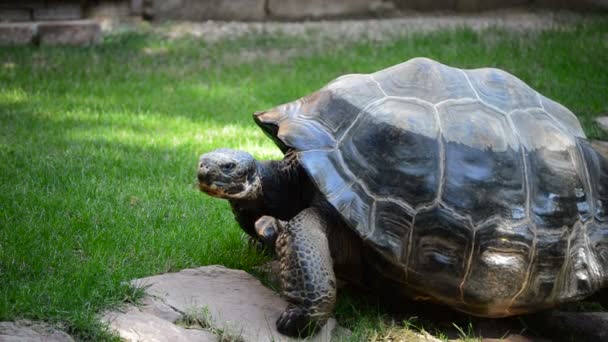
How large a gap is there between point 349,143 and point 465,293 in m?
0.86

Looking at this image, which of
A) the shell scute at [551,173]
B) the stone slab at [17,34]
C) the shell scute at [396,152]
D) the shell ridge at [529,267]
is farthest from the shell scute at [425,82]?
the stone slab at [17,34]

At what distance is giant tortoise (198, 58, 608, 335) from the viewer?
3.55 metres

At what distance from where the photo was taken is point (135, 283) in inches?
141

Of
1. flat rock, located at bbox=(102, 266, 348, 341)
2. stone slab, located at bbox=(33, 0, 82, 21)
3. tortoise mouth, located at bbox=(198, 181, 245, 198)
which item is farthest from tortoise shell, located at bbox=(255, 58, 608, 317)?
stone slab, located at bbox=(33, 0, 82, 21)

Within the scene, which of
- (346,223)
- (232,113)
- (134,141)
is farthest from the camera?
(232,113)

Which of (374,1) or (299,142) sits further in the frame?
(374,1)

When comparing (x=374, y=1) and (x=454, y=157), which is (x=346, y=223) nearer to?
(x=454, y=157)

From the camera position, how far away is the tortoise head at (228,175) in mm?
3646

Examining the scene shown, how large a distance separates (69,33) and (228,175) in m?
6.32

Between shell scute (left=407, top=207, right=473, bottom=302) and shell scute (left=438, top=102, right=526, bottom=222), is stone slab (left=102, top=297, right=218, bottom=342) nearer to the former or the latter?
shell scute (left=407, top=207, right=473, bottom=302)

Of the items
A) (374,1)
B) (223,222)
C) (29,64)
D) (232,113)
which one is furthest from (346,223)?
(374,1)

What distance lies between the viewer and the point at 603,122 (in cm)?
664

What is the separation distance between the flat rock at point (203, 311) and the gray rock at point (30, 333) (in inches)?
8.9

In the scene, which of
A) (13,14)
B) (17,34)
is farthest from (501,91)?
(13,14)
